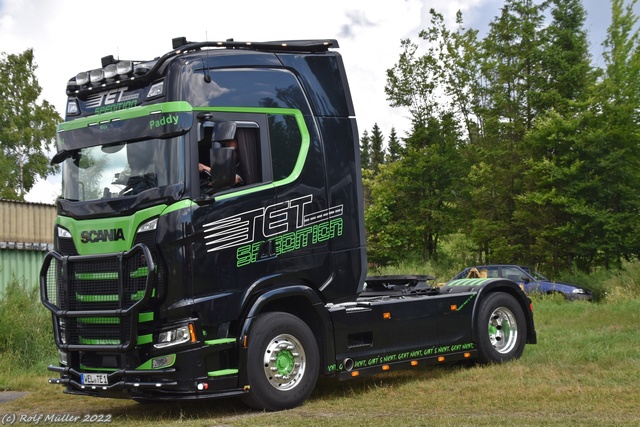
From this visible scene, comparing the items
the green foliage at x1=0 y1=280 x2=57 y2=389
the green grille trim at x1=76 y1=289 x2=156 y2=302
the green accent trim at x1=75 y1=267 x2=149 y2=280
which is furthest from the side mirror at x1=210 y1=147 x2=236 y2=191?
the green foliage at x1=0 y1=280 x2=57 y2=389

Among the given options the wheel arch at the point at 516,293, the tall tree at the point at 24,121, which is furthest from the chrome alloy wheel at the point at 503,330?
the tall tree at the point at 24,121

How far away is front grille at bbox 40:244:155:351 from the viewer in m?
8.41

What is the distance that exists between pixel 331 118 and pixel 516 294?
4.62 metres

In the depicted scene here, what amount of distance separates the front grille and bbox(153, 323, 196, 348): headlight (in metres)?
0.30

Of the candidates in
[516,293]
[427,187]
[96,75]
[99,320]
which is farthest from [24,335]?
[427,187]

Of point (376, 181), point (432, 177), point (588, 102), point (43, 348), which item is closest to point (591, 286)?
point (588, 102)

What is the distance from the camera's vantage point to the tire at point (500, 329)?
11.9 meters

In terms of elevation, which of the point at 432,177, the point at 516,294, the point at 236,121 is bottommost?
the point at 516,294

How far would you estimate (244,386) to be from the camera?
8727 mm

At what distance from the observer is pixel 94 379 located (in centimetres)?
877

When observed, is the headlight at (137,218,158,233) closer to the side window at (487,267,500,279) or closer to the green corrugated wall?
the green corrugated wall

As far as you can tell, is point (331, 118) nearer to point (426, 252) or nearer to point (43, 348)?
point (43, 348)

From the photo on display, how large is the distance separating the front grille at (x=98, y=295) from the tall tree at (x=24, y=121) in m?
43.9

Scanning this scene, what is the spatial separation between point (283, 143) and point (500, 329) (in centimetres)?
506
